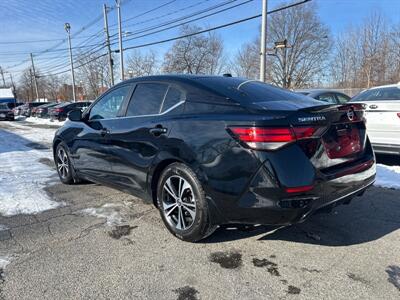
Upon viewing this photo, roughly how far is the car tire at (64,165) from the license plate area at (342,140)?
13.1 ft

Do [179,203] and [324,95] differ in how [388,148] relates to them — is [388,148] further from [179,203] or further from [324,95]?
[179,203]

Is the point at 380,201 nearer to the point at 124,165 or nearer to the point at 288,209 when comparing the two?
the point at 288,209

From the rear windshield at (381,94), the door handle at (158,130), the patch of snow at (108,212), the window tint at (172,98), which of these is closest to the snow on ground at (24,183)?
the patch of snow at (108,212)

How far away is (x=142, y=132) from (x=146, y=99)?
432 millimetres

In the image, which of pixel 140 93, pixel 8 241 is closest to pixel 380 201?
pixel 140 93

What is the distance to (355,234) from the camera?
11.2 feet

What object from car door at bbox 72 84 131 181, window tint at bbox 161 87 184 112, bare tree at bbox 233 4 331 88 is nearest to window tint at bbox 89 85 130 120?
car door at bbox 72 84 131 181

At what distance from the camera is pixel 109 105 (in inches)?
177

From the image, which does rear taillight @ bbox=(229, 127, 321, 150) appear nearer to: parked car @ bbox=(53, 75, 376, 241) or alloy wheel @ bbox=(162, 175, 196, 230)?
parked car @ bbox=(53, 75, 376, 241)

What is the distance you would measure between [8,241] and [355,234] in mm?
3578

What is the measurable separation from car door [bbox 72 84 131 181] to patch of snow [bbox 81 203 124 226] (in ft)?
1.24

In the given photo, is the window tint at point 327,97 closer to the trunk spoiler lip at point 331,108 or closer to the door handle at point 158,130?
the trunk spoiler lip at point 331,108

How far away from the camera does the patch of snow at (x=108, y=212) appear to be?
12.9 ft

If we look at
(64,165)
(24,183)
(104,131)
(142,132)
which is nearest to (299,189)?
(142,132)
